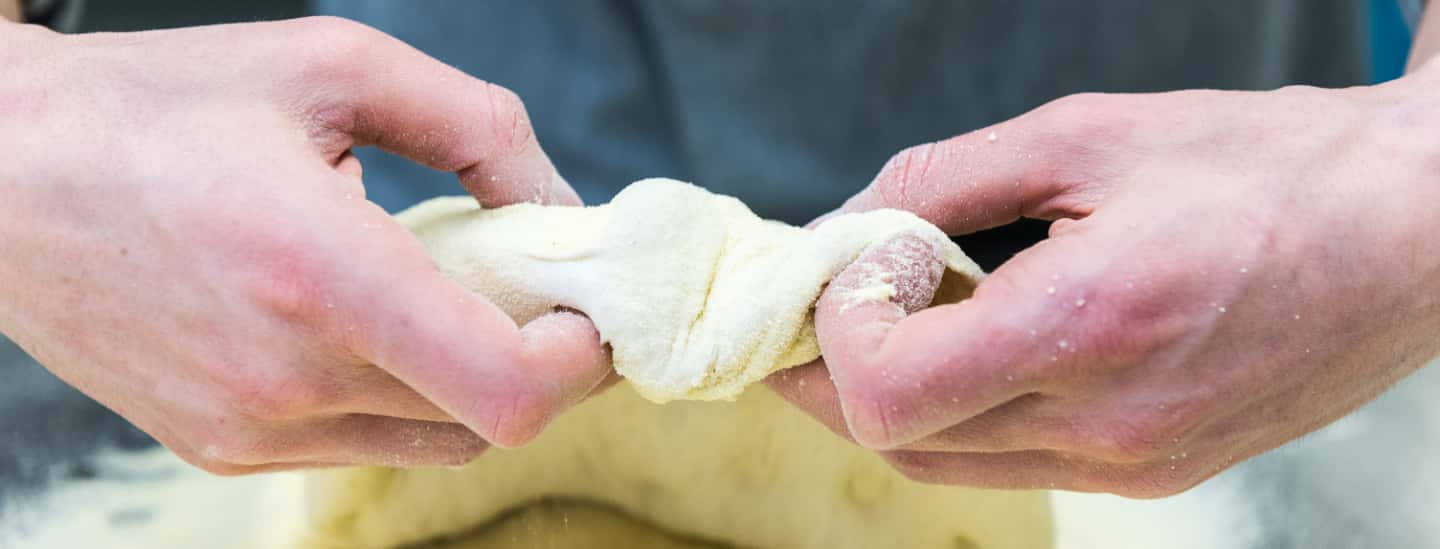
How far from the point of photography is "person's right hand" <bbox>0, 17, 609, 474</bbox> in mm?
559

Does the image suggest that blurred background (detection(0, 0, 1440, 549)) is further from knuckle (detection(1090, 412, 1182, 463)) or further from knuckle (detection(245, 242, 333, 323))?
knuckle (detection(245, 242, 333, 323))

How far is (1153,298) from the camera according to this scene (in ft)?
1.85

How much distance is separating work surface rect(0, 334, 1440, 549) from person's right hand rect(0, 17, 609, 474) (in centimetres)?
44

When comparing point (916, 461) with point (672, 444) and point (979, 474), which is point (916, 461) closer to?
point (979, 474)

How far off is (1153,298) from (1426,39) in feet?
1.68

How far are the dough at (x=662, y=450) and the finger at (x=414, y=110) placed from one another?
0.13 feet

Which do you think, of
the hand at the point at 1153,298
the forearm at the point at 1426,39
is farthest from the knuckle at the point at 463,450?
the forearm at the point at 1426,39

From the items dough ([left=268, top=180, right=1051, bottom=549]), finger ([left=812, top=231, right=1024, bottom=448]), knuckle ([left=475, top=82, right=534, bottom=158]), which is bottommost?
dough ([left=268, top=180, right=1051, bottom=549])

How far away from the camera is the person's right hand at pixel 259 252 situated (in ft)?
1.83

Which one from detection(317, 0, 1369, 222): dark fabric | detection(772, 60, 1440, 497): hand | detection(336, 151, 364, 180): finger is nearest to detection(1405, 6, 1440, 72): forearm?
detection(317, 0, 1369, 222): dark fabric

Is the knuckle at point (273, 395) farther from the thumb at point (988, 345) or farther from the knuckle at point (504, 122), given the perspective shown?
the thumb at point (988, 345)

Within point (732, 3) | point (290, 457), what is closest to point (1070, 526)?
point (732, 3)

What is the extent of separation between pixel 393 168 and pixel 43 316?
0.35 meters

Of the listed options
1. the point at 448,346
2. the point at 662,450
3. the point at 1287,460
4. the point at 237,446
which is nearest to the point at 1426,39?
the point at 1287,460
